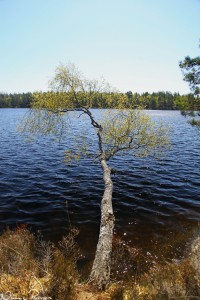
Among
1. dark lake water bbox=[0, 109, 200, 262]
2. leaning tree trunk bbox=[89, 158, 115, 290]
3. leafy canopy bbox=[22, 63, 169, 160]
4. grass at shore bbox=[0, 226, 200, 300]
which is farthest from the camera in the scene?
leafy canopy bbox=[22, 63, 169, 160]

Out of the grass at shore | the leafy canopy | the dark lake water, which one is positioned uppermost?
the leafy canopy

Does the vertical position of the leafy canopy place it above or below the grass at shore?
above

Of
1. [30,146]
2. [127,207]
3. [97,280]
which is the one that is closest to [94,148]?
[30,146]

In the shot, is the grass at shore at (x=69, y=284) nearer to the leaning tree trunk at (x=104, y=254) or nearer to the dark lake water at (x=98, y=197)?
the leaning tree trunk at (x=104, y=254)

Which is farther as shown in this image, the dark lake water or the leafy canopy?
the leafy canopy

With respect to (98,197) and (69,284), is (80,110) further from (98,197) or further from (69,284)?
(69,284)

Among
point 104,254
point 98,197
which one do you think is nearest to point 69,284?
point 104,254

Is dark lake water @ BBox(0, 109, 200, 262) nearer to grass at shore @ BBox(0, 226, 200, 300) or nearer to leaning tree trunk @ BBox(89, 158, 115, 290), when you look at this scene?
leaning tree trunk @ BBox(89, 158, 115, 290)

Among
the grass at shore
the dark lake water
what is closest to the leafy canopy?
the dark lake water

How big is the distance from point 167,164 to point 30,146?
22.9 meters

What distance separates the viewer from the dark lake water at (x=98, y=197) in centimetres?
1352

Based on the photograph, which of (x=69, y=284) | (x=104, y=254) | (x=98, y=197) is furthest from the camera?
(x=98, y=197)

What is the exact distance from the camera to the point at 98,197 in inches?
723

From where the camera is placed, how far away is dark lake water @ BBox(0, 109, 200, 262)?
13.5 metres
